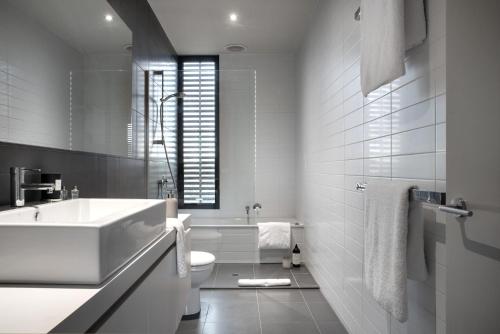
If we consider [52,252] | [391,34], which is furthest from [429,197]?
[52,252]

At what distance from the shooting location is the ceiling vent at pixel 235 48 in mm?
4035

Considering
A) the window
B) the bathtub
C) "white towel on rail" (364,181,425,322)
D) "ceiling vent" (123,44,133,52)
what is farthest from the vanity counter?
the bathtub

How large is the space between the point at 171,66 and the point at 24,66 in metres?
2.64

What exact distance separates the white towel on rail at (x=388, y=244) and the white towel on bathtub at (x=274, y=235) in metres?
2.12

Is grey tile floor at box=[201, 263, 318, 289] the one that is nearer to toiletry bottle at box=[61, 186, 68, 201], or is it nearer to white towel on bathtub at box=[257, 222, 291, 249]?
white towel on bathtub at box=[257, 222, 291, 249]

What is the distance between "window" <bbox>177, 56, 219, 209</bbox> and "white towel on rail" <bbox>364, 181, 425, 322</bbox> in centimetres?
192

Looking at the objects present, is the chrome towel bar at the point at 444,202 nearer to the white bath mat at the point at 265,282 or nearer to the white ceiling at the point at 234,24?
the white bath mat at the point at 265,282

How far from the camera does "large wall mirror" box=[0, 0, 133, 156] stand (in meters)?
1.34

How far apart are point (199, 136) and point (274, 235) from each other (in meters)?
1.39

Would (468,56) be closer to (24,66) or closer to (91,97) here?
(24,66)

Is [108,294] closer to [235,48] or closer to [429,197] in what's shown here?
[429,197]

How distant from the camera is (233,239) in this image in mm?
3596

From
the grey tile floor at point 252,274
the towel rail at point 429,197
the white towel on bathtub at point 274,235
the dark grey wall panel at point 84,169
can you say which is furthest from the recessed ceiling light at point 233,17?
the towel rail at point 429,197

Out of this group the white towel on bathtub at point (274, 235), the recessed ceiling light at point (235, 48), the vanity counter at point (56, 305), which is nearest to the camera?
the vanity counter at point (56, 305)
